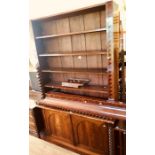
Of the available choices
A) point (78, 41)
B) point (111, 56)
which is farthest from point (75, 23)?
point (111, 56)

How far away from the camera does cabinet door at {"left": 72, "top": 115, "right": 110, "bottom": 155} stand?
2.04 meters

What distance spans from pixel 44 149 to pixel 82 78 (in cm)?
139

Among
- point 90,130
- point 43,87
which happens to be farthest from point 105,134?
point 43,87

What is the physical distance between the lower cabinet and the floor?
8 cm

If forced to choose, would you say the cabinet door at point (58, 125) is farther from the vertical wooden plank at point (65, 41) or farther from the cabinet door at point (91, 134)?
the vertical wooden plank at point (65, 41)

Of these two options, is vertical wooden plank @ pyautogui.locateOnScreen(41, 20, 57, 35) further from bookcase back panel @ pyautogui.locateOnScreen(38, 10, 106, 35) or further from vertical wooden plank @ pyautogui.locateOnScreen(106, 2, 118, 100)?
vertical wooden plank @ pyautogui.locateOnScreen(106, 2, 118, 100)

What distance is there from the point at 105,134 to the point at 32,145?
4.84ft

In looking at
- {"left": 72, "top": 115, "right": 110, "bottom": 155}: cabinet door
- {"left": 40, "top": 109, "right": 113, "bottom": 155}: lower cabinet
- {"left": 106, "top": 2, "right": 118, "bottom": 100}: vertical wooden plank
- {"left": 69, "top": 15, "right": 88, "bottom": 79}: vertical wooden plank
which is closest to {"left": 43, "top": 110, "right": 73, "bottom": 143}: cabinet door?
{"left": 40, "top": 109, "right": 113, "bottom": 155}: lower cabinet

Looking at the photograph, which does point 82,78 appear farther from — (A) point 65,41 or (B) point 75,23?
(B) point 75,23

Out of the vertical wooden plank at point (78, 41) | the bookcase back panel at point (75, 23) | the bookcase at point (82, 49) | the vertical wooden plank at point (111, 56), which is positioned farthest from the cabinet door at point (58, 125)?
the bookcase back panel at point (75, 23)
